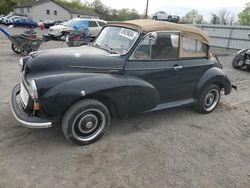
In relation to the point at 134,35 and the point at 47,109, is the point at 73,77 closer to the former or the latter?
the point at 47,109

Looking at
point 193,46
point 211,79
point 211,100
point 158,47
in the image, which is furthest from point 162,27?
point 211,100

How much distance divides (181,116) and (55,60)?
2871 mm

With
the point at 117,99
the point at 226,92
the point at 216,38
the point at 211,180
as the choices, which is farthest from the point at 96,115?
the point at 216,38

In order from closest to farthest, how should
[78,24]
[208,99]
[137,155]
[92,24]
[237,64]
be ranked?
[137,155] → [208,99] → [237,64] → [92,24] → [78,24]

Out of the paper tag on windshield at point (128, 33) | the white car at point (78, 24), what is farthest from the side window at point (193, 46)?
the white car at point (78, 24)

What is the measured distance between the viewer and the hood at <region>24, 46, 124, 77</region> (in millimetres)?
3727

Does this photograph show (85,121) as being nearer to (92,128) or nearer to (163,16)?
(92,128)

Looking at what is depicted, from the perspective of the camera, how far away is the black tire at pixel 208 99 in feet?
17.2

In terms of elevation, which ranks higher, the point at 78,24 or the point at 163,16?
the point at 163,16

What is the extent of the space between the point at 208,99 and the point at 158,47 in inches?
73.7

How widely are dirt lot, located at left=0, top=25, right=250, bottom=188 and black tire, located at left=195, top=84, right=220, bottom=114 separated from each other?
31 centimetres

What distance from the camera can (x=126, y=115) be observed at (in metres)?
4.17

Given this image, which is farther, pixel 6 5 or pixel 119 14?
pixel 119 14

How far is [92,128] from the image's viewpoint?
388 centimetres
